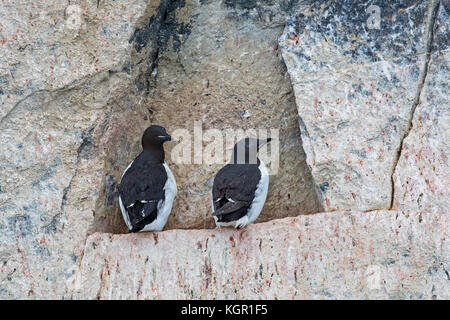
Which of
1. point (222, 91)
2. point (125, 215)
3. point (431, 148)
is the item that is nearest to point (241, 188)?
point (125, 215)

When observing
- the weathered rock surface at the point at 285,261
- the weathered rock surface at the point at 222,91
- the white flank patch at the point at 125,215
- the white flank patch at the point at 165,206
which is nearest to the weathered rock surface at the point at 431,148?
the weathered rock surface at the point at 285,261

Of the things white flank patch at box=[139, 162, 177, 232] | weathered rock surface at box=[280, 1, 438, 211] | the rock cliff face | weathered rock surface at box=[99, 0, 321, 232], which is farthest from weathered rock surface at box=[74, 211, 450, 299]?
weathered rock surface at box=[99, 0, 321, 232]

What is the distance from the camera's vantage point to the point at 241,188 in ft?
23.1

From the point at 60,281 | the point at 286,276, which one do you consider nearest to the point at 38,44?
the point at 60,281

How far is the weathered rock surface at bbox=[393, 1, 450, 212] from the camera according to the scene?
6859 mm

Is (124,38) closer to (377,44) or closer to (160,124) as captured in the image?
(160,124)

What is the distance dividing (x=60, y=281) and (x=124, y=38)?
7.40ft

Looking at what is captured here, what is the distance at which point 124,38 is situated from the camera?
7547 millimetres

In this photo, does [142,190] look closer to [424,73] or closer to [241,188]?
[241,188]

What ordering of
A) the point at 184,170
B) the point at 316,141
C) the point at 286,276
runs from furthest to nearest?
the point at 184,170 → the point at 316,141 → the point at 286,276

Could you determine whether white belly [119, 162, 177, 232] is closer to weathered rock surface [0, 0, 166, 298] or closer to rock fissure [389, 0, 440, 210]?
weathered rock surface [0, 0, 166, 298]

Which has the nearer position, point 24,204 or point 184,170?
point 24,204

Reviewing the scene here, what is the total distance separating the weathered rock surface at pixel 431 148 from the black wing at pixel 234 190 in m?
1.22

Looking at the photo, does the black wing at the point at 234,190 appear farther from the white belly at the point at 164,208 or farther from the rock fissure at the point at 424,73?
the rock fissure at the point at 424,73
